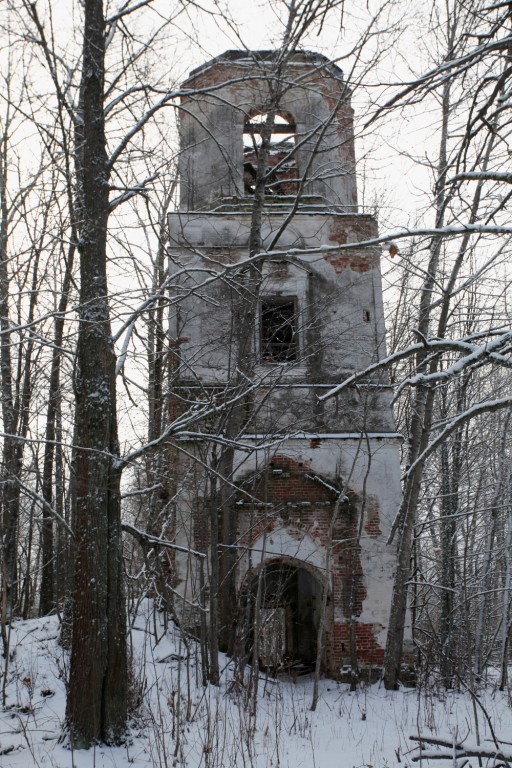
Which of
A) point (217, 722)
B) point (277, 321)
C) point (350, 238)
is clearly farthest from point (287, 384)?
point (217, 722)

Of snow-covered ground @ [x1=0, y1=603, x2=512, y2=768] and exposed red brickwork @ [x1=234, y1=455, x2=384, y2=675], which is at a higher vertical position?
exposed red brickwork @ [x1=234, y1=455, x2=384, y2=675]

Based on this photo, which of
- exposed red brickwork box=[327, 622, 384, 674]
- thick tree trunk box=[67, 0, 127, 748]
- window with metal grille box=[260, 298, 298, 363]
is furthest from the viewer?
window with metal grille box=[260, 298, 298, 363]

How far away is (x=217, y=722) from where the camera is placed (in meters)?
5.51

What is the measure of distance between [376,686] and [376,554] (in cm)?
192

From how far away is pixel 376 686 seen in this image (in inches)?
409

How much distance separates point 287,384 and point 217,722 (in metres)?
6.51

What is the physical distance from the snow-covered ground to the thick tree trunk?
34 cm

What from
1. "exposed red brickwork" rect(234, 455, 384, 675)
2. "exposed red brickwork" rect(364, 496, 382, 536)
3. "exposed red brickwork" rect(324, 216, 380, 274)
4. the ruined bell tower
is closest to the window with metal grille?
the ruined bell tower

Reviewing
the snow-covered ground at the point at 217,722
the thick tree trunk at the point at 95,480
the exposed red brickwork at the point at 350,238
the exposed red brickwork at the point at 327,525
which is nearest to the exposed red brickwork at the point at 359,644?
the exposed red brickwork at the point at 327,525

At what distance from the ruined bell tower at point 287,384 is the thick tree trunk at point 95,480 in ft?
9.17

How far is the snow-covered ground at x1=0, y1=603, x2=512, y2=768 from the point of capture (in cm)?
589

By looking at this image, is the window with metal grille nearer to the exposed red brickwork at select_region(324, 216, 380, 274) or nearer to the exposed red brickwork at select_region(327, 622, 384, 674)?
the exposed red brickwork at select_region(324, 216, 380, 274)

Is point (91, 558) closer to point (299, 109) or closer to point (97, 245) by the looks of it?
point (97, 245)

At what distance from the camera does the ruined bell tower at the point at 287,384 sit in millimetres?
10562
